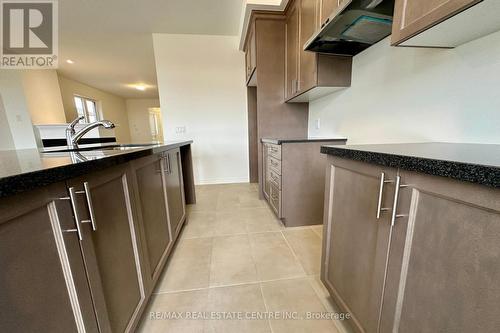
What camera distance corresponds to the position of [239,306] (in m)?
Answer: 1.10

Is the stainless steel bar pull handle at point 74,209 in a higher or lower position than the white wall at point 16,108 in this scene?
lower

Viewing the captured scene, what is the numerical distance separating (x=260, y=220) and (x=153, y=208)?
1240 mm

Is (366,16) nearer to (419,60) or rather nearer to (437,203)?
(419,60)

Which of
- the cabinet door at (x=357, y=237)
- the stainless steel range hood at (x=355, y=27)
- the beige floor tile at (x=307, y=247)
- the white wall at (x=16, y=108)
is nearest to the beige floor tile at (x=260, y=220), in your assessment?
the beige floor tile at (x=307, y=247)

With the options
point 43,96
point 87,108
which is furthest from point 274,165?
point 87,108

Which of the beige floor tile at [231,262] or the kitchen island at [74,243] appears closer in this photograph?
the kitchen island at [74,243]

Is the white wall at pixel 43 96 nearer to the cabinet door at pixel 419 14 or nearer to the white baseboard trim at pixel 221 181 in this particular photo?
the white baseboard trim at pixel 221 181

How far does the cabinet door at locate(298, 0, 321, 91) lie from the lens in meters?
1.60

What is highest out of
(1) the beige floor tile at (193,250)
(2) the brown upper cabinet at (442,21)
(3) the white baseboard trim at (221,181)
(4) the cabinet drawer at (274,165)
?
(2) the brown upper cabinet at (442,21)

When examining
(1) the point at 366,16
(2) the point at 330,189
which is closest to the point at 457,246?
(2) the point at 330,189

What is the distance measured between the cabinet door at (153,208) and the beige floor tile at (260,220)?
0.87 m

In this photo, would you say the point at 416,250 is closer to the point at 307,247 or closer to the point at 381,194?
the point at 381,194

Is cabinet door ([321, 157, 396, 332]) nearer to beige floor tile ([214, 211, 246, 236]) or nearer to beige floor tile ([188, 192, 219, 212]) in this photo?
beige floor tile ([214, 211, 246, 236])

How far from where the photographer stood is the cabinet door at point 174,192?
5.05ft
